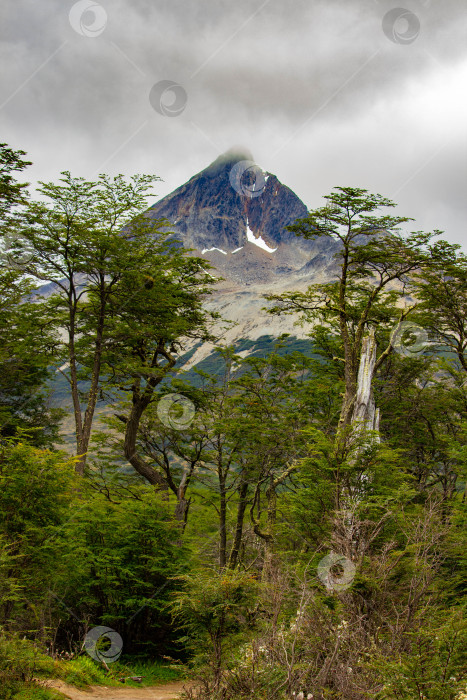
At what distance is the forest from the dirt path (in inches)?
11.4

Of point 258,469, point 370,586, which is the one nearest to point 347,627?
point 370,586

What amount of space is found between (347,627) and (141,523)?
659cm

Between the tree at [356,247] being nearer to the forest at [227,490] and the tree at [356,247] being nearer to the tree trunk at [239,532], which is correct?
the forest at [227,490]

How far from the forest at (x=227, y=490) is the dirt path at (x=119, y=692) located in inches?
11.4

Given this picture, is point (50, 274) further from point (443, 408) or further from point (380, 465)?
point (443, 408)

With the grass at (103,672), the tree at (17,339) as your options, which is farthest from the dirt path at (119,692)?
the tree at (17,339)

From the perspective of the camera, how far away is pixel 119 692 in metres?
8.63

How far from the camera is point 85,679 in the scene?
26.5 feet

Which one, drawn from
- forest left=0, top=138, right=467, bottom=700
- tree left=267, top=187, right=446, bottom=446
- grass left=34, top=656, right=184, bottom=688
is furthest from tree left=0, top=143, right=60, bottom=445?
tree left=267, top=187, right=446, bottom=446

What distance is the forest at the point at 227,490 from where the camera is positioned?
585 cm

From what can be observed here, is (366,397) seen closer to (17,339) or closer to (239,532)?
(239,532)

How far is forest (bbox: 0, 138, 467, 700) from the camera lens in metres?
5.85

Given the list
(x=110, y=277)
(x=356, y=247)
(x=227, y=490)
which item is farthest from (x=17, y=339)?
(x=356, y=247)

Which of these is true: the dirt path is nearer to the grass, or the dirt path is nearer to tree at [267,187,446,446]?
the grass
